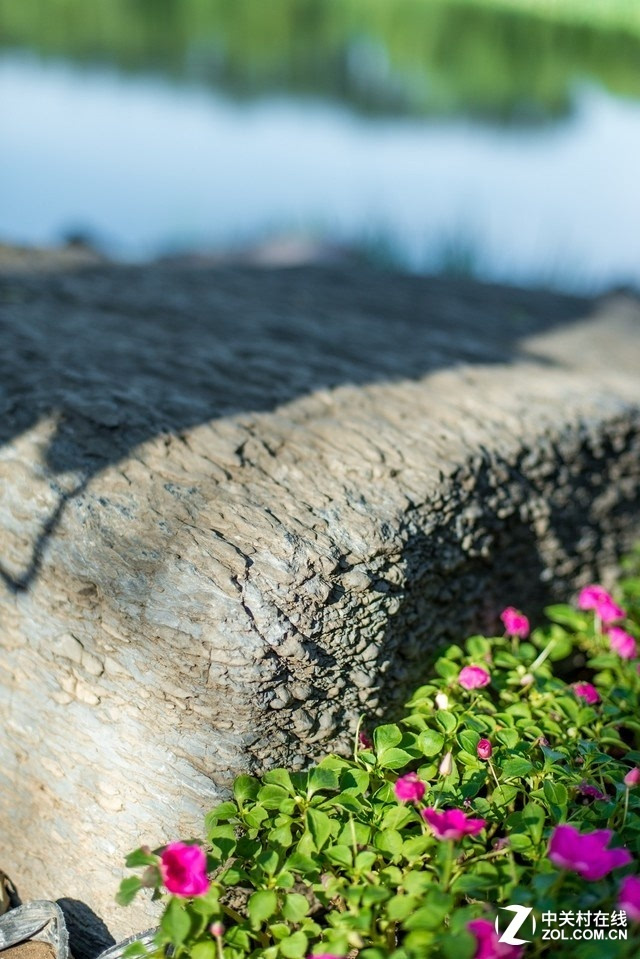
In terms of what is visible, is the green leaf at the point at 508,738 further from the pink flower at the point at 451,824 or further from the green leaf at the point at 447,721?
the pink flower at the point at 451,824

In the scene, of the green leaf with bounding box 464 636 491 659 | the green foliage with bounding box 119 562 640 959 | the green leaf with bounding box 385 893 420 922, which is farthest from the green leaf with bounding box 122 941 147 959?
the green leaf with bounding box 464 636 491 659

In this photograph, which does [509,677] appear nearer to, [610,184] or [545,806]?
[545,806]

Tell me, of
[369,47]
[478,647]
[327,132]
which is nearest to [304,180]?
[327,132]

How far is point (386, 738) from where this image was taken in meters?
1.52

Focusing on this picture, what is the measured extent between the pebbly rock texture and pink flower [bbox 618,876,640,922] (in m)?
0.61

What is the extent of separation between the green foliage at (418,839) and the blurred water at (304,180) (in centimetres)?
540

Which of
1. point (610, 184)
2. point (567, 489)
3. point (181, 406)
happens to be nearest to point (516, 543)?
→ point (567, 489)

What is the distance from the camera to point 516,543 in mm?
2133

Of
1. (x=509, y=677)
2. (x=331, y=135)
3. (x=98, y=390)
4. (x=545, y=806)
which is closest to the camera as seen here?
(x=545, y=806)

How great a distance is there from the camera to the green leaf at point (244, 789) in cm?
148

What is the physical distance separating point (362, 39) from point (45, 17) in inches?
203

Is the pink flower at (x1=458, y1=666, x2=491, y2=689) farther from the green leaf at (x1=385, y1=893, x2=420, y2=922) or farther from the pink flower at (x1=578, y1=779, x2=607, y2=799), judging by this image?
the green leaf at (x1=385, y1=893, x2=420, y2=922)

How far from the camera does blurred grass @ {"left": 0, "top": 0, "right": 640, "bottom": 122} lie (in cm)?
1252

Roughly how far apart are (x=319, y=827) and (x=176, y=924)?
0.26m
